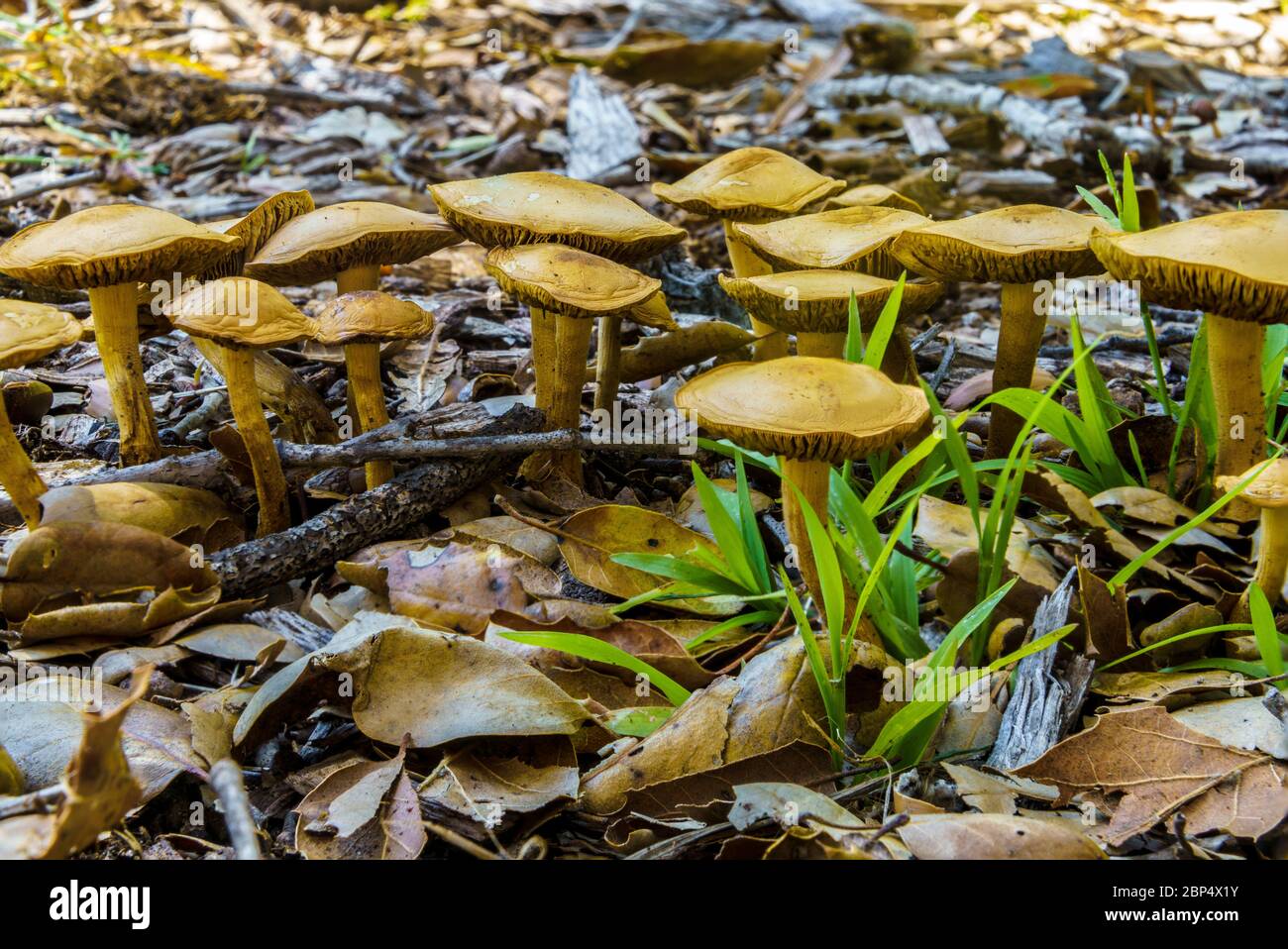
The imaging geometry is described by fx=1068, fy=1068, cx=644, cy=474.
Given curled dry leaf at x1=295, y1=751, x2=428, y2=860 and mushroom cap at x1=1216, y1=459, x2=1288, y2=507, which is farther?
mushroom cap at x1=1216, y1=459, x2=1288, y2=507

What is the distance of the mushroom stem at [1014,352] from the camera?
275 cm

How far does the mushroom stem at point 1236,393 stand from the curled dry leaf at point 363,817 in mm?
1957

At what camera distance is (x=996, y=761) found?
6.63ft

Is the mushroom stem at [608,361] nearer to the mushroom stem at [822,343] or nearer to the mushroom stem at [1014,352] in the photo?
the mushroom stem at [822,343]

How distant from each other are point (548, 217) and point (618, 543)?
80 cm

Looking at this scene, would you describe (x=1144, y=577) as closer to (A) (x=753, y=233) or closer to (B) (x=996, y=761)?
(B) (x=996, y=761)

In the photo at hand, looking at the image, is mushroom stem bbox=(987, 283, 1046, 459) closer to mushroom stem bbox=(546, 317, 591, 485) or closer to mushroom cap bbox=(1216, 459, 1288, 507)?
mushroom cap bbox=(1216, 459, 1288, 507)

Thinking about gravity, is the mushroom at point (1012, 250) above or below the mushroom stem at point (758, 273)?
above

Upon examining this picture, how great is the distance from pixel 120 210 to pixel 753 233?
1466 millimetres

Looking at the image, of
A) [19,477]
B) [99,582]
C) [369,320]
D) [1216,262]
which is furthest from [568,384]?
[1216,262]

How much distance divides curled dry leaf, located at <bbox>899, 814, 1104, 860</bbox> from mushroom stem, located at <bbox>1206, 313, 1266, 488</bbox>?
48.9 inches

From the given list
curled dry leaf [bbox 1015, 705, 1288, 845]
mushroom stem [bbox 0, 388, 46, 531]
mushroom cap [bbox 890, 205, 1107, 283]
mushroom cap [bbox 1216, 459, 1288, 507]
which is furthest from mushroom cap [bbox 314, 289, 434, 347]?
mushroom cap [bbox 1216, 459, 1288, 507]

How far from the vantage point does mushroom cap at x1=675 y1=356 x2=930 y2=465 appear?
6.19ft

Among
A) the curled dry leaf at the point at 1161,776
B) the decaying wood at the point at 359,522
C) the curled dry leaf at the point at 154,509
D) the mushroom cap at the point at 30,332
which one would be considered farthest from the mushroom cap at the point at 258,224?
the curled dry leaf at the point at 1161,776
